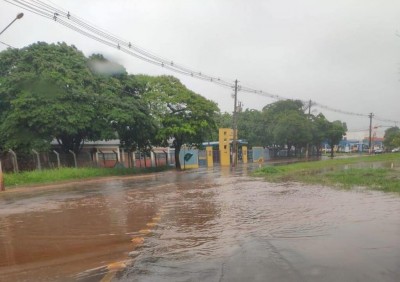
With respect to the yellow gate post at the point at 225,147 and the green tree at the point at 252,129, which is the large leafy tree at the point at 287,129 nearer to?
the green tree at the point at 252,129

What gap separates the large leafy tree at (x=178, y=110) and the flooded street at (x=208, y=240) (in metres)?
24.0

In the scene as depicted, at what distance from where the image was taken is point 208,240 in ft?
26.0

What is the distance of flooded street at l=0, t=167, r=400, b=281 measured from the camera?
567 cm

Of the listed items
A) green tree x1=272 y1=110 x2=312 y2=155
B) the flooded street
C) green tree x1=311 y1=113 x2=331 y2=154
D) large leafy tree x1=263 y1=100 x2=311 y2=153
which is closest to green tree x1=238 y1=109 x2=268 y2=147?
large leafy tree x1=263 y1=100 x2=311 y2=153

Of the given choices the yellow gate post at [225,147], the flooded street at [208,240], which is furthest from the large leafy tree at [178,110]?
the flooded street at [208,240]

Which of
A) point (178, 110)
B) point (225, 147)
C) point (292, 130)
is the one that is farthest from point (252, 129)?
point (178, 110)

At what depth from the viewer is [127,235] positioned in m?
8.66

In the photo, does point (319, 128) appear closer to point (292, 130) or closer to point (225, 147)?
point (292, 130)

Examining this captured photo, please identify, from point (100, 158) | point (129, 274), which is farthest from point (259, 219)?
point (100, 158)

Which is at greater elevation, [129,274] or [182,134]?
[182,134]

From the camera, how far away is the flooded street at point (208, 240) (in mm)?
5672

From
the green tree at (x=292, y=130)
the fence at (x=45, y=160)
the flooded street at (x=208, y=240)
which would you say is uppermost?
the green tree at (x=292, y=130)

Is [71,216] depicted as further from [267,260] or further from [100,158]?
[100,158]

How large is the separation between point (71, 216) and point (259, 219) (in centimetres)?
548
